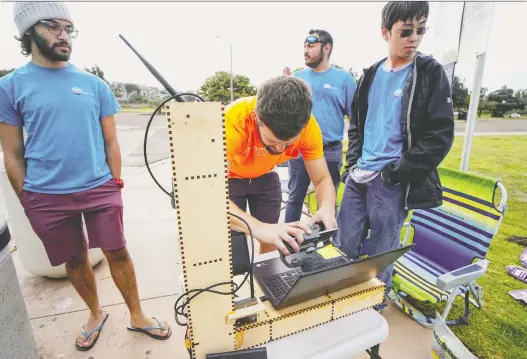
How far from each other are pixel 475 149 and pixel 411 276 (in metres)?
10.3

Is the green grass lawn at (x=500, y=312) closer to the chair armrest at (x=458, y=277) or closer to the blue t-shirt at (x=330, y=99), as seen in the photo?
the chair armrest at (x=458, y=277)

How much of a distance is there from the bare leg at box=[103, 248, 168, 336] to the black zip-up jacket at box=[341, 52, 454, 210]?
5.41ft

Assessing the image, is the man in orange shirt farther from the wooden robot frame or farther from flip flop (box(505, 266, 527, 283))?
flip flop (box(505, 266, 527, 283))

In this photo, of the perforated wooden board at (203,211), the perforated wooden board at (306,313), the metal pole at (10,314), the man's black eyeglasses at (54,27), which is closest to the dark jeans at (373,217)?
the perforated wooden board at (306,313)

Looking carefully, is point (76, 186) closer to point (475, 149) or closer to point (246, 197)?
point (246, 197)

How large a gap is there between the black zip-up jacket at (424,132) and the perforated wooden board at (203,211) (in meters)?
1.18

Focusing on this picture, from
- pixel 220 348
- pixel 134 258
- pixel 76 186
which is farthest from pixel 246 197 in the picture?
pixel 134 258

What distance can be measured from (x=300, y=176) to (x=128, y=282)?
1.63 metres

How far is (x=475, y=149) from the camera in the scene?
32.4ft

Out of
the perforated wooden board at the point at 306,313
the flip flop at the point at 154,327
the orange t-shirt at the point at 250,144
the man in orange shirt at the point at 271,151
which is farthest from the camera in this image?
the flip flop at the point at 154,327

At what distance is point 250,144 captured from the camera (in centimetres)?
143

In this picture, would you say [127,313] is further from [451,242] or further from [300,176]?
[451,242]

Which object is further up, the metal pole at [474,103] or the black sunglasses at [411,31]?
the black sunglasses at [411,31]

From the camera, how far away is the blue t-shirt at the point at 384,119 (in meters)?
1.65
